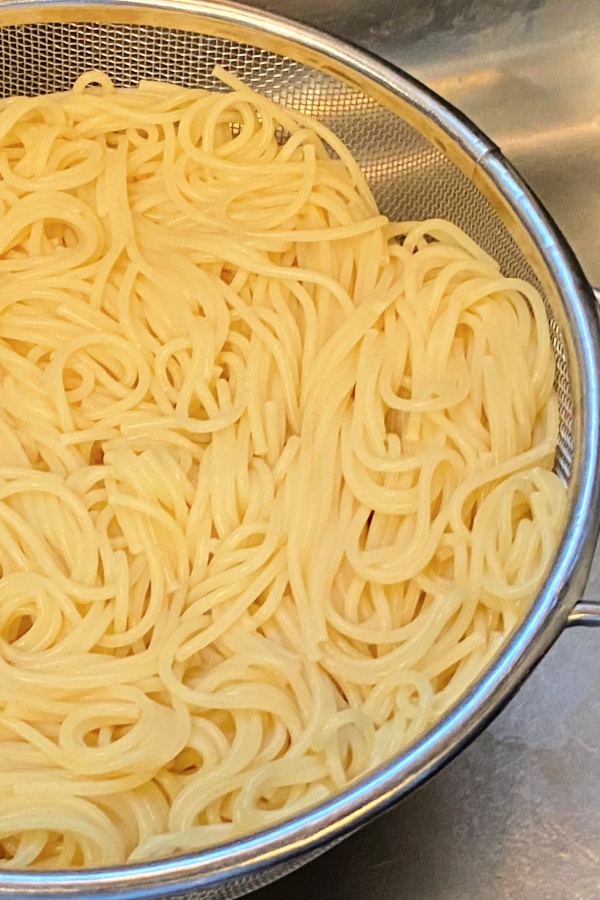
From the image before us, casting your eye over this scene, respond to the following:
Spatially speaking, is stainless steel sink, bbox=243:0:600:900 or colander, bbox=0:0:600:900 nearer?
colander, bbox=0:0:600:900

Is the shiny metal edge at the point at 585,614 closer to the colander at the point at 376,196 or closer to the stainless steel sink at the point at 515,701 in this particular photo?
the colander at the point at 376,196

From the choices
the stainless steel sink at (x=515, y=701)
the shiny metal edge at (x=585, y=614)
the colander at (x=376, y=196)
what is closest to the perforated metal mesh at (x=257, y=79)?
the colander at (x=376, y=196)

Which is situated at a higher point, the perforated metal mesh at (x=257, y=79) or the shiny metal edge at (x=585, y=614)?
the perforated metal mesh at (x=257, y=79)

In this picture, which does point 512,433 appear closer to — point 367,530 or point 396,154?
point 367,530

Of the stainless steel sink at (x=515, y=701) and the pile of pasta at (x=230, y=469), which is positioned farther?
the stainless steel sink at (x=515, y=701)

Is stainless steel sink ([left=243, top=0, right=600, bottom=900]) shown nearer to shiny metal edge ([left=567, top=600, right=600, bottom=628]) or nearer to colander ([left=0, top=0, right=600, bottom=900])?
colander ([left=0, top=0, right=600, bottom=900])

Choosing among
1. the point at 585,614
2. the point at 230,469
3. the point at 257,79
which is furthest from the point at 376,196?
the point at 585,614

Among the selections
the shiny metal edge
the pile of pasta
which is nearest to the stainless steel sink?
the pile of pasta
